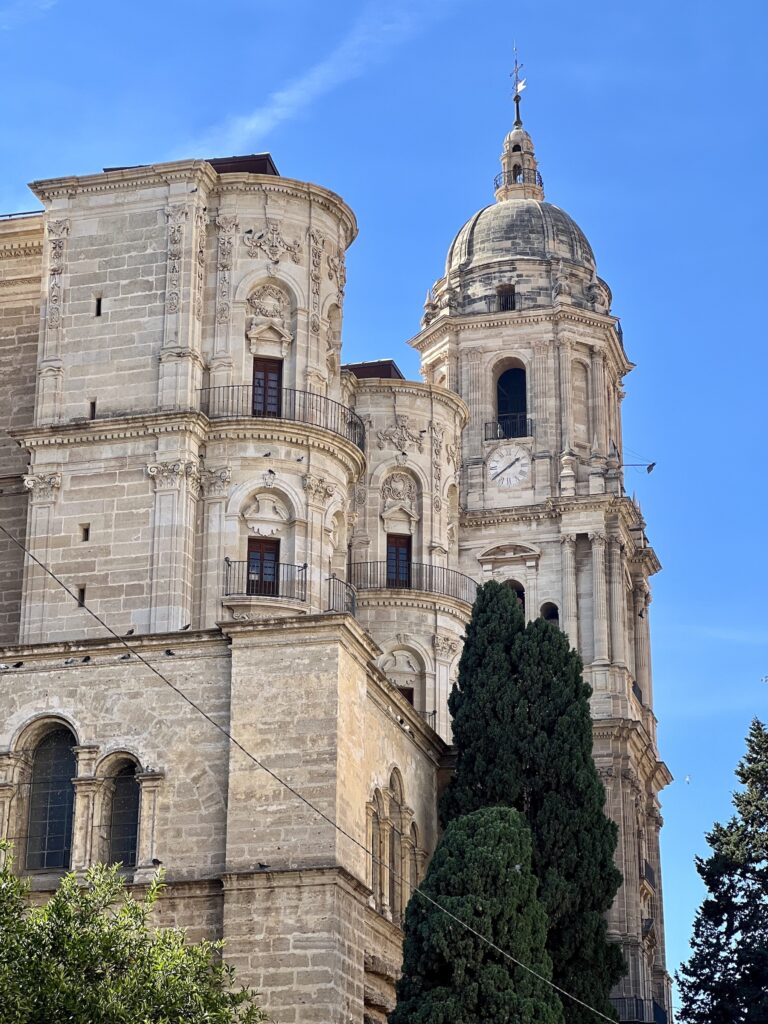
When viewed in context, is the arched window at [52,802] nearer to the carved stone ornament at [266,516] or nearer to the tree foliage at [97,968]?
the tree foliage at [97,968]

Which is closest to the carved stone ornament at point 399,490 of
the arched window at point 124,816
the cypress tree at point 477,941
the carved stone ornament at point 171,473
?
the carved stone ornament at point 171,473

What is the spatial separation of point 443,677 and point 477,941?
18.3 meters

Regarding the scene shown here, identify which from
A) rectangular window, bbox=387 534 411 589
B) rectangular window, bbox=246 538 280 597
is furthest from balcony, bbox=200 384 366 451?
rectangular window, bbox=387 534 411 589

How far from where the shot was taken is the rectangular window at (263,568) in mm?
43156

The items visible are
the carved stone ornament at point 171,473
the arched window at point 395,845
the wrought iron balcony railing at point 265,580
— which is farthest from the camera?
the carved stone ornament at point 171,473

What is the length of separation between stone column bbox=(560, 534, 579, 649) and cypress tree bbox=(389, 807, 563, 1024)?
79.3ft

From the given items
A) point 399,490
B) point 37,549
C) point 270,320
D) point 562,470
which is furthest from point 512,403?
point 37,549

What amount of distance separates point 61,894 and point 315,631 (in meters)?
8.71

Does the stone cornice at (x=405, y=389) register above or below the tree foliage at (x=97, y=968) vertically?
above

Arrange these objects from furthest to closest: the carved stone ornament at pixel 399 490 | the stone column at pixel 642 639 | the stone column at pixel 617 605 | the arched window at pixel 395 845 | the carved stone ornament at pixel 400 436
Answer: the stone column at pixel 642 639 < the stone column at pixel 617 605 < the carved stone ornament at pixel 400 436 < the carved stone ornament at pixel 399 490 < the arched window at pixel 395 845

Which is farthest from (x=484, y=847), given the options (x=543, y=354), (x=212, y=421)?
(x=543, y=354)

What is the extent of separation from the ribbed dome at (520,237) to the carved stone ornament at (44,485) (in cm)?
2659

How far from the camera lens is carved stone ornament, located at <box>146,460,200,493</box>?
141 ft

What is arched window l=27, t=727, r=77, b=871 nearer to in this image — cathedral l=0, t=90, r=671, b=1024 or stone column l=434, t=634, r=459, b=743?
cathedral l=0, t=90, r=671, b=1024
